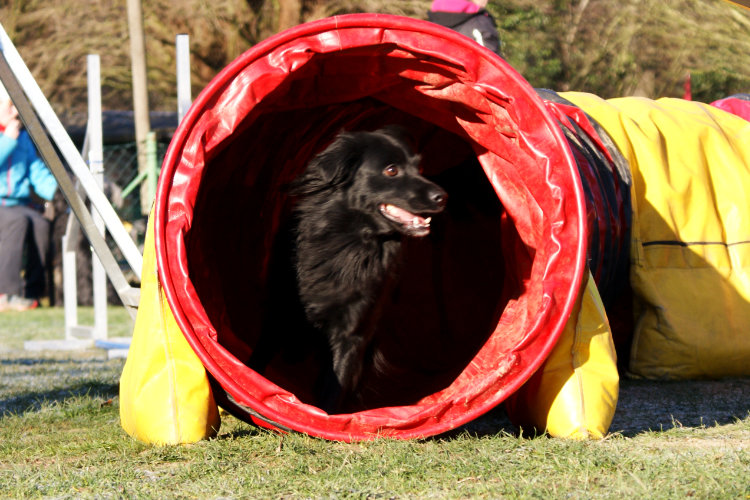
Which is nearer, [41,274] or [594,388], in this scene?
[594,388]

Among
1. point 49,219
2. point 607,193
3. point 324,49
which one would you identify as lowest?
point 49,219

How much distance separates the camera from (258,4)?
1420cm

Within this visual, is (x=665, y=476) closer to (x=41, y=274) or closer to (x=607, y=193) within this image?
(x=607, y=193)

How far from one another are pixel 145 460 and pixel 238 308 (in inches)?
67.5

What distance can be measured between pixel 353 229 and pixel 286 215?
534 millimetres

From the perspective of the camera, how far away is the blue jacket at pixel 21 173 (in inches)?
388

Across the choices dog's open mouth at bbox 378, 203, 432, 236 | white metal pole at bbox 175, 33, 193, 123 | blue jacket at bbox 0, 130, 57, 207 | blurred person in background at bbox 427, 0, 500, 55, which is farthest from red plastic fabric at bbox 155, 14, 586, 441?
blue jacket at bbox 0, 130, 57, 207

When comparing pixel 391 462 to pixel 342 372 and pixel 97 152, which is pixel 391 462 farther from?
pixel 97 152

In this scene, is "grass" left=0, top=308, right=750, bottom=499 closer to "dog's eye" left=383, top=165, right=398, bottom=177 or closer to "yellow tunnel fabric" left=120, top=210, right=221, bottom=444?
"yellow tunnel fabric" left=120, top=210, right=221, bottom=444

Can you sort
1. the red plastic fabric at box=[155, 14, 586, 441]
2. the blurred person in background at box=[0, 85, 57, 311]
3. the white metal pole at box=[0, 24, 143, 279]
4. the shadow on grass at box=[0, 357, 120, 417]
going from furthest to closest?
1. the blurred person in background at box=[0, 85, 57, 311]
2. the white metal pole at box=[0, 24, 143, 279]
3. the shadow on grass at box=[0, 357, 120, 417]
4. the red plastic fabric at box=[155, 14, 586, 441]

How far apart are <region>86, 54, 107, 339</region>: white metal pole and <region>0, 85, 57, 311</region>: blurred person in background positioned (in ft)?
10.1

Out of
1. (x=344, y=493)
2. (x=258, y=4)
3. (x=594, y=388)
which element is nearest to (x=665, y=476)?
(x=594, y=388)

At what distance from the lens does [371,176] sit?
170 inches

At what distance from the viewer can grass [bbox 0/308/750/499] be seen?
2682 mm
